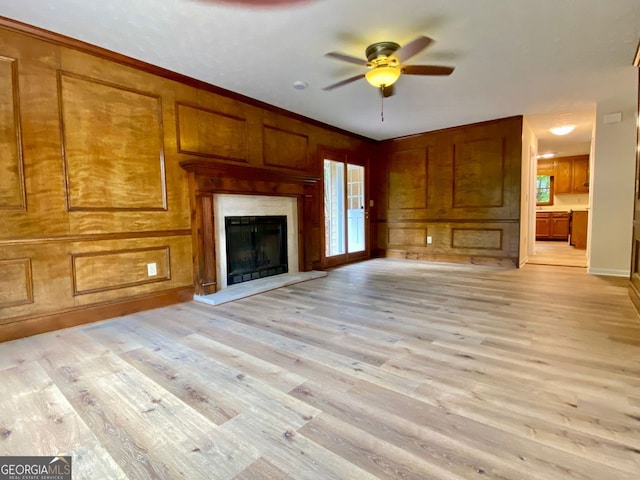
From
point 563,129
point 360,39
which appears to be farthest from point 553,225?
point 360,39

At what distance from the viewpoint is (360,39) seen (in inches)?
108

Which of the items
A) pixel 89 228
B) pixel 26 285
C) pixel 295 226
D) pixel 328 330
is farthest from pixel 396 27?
pixel 26 285

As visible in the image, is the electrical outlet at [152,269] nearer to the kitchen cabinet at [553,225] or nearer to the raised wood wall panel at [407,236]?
the raised wood wall panel at [407,236]

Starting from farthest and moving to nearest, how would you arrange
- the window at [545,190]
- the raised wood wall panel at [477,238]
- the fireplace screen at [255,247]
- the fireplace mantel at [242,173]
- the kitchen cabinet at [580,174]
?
the window at [545,190] < the kitchen cabinet at [580,174] < the raised wood wall panel at [477,238] < the fireplace screen at [255,247] < the fireplace mantel at [242,173]

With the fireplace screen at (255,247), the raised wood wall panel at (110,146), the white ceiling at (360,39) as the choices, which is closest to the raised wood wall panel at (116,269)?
the raised wood wall panel at (110,146)

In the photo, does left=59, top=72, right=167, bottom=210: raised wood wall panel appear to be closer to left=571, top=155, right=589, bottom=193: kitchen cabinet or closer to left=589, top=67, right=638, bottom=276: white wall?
left=589, top=67, right=638, bottom=276: white wall

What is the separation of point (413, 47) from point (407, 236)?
4341 millimetres

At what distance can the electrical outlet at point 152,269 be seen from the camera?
3217 mm

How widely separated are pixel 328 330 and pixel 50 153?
2.72 m

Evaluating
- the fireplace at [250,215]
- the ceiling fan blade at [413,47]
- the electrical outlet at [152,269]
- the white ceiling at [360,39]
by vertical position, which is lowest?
the electrical outlet at [152,269]

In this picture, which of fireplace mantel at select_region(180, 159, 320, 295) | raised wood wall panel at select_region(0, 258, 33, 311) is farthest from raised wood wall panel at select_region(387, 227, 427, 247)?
raised wood wall panel at select_region(0, 258, 33, 311)

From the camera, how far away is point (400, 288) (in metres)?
3.88

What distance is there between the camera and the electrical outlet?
3217mm

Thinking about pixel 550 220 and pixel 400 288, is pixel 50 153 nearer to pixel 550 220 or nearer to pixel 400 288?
pixel 400 288
